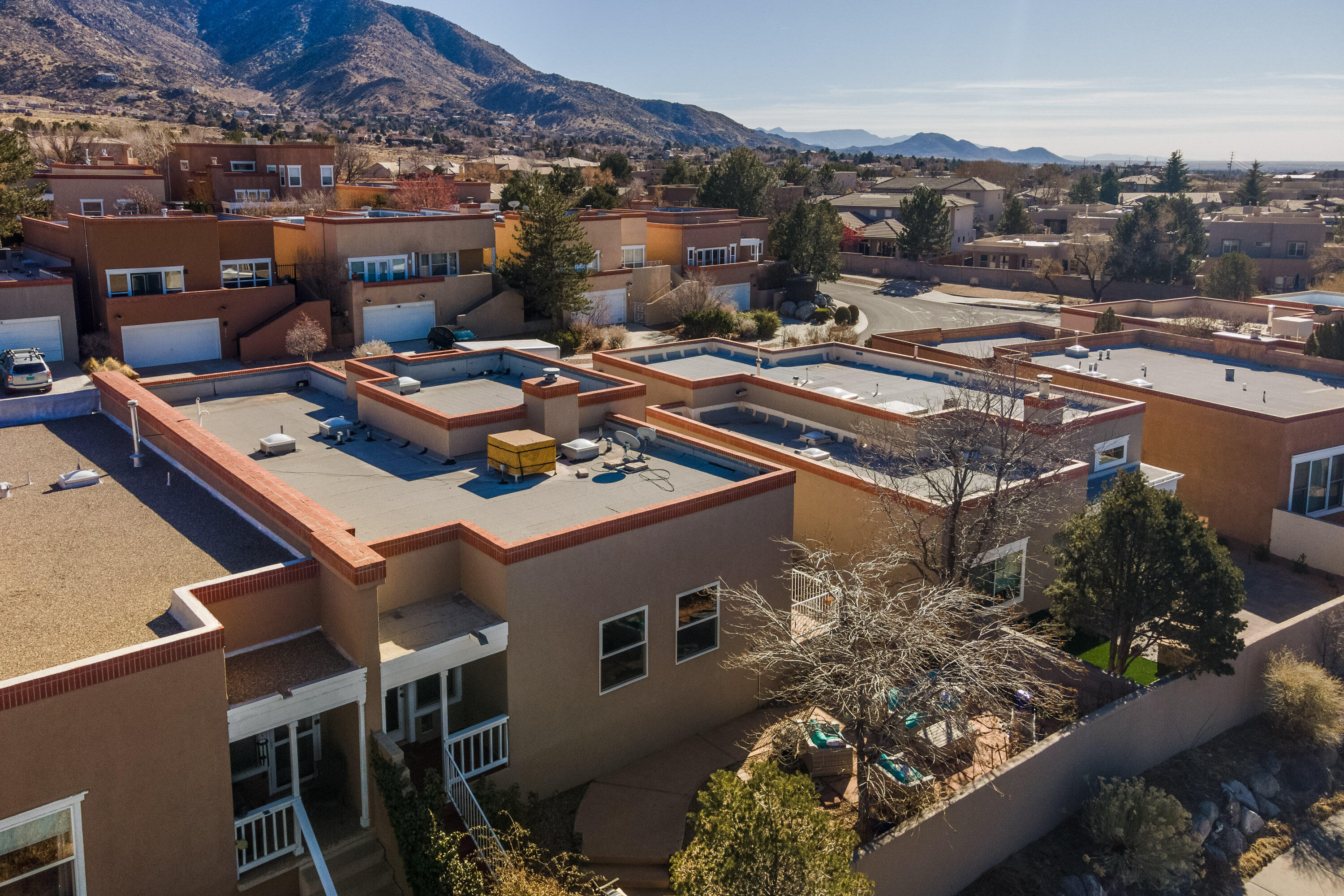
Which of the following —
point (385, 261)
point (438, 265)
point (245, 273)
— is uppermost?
point (385, 261)

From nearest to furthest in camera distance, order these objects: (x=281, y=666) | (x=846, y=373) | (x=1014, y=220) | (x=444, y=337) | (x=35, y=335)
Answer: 1. (x=281, y=666)
2. (x=846, y=373)
3. (x=35, y=335)
4. (x=444, y=337)
5. (x=1014, y=220)

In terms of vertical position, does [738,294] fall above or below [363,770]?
above

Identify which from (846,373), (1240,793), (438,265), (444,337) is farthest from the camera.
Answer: (438,265)

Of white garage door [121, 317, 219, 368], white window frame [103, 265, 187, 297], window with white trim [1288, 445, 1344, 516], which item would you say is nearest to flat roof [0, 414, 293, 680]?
white garage door [121, 317, 219, 368]

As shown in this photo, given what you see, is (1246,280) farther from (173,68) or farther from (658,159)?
(173,68)

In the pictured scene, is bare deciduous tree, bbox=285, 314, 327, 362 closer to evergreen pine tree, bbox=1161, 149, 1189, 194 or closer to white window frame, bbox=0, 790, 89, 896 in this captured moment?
white window frame, bbox=0, 790, 89, 896

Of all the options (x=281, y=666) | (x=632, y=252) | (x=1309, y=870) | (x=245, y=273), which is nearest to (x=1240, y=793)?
(x=1309, y=870)


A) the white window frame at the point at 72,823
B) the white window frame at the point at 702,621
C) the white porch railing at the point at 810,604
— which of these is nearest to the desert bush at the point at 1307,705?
the white porch railing at the point at 810,604

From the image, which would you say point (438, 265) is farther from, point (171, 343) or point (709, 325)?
point (709, 325)

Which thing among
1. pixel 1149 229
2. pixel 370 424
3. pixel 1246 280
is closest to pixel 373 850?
pixel 370 424
